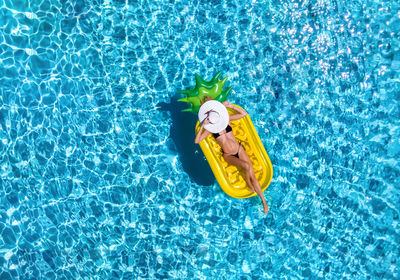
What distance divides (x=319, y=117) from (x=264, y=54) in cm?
112

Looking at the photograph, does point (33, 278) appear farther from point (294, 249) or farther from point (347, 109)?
point (347, 109)

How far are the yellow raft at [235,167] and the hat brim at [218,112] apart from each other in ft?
1.05

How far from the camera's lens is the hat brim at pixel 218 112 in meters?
4.27

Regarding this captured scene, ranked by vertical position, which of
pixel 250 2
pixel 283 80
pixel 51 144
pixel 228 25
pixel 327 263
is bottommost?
pixel 327 263

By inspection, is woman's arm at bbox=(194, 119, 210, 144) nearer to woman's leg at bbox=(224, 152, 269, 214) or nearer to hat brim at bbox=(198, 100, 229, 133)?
hat brim at bbox=(198, 100, 229, 133)

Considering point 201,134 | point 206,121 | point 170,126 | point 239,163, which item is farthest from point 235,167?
point 170,126

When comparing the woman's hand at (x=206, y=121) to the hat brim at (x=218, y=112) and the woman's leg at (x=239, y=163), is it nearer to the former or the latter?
the hat brim at (x=218, y=112)

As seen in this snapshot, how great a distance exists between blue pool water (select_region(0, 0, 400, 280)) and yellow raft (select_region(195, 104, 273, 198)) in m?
0.36

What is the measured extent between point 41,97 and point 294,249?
12.9 ft

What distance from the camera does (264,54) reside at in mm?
5062

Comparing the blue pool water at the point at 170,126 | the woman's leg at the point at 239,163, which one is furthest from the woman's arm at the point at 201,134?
the blue pool water at the point at 170,126

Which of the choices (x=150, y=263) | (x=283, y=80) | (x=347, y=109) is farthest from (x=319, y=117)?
(x=150, y=263)

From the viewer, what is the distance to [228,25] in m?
5.07

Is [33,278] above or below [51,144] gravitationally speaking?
below
